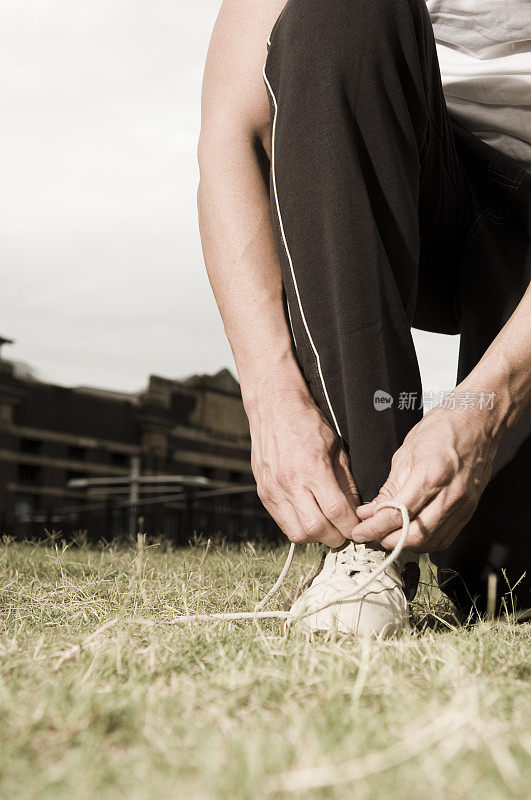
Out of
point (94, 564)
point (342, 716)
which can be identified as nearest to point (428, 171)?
point (342, 716)

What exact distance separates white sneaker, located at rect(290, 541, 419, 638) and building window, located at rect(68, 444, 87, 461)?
2072 cm

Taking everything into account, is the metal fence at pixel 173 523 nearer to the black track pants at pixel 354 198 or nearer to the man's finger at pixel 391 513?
the black track pants at pixel 354 198

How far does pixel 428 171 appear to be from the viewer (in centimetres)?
176

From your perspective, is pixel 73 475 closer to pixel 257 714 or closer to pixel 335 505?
pixel 335 505

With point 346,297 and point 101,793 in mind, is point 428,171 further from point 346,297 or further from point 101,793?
point 101,793

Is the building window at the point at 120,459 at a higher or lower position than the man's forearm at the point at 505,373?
lower

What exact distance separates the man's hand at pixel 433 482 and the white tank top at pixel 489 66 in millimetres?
967

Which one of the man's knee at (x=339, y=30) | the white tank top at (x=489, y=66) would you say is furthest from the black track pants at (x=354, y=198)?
the white tank top at (x=489, y=66)

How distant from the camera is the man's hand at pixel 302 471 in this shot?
50.0 inches

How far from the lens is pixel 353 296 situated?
1416mm

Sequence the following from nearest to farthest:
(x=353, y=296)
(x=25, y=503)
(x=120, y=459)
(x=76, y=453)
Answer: (x=353, y=296) → (x=25, y=503) → (x=76, y=453) → (x=120, y=459)

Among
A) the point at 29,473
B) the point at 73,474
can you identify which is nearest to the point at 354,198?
the point at 29,473

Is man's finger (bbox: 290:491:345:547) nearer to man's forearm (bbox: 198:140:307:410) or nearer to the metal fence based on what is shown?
man's forearm (bbox: 198:140:307:410)

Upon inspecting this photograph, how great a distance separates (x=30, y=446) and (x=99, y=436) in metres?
1.99
